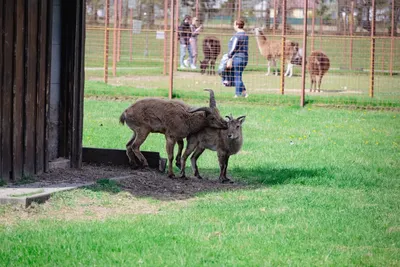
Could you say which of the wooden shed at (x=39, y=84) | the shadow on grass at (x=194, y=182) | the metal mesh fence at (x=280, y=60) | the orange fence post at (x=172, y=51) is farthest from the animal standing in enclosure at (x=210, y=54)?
the wooden shed at (x=39, y=84)

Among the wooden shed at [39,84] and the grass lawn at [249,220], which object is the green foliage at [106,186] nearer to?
the grass lawn at [249,220]

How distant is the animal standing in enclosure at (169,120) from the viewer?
1232 cm

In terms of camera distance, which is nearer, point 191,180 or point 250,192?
point 250,192

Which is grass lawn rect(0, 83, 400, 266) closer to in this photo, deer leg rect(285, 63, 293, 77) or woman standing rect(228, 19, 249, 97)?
woman standing rect(228, 19, 249, 97)

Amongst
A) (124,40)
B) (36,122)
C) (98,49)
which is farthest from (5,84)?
(124,40)

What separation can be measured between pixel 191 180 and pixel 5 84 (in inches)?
120

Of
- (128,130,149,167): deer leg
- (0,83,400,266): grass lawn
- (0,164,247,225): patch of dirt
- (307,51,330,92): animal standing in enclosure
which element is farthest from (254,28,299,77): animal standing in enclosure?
(0,164,247,225): patch of dirt

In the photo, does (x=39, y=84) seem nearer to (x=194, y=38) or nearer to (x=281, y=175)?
(x=281, y=175)

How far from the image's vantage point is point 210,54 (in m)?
30.8

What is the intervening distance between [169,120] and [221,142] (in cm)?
80

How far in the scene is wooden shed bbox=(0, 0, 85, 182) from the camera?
10594 mm

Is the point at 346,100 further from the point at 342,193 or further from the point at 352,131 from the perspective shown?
the point at 342,193

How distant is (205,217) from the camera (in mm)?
9398

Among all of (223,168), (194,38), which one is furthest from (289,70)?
(223,168)
